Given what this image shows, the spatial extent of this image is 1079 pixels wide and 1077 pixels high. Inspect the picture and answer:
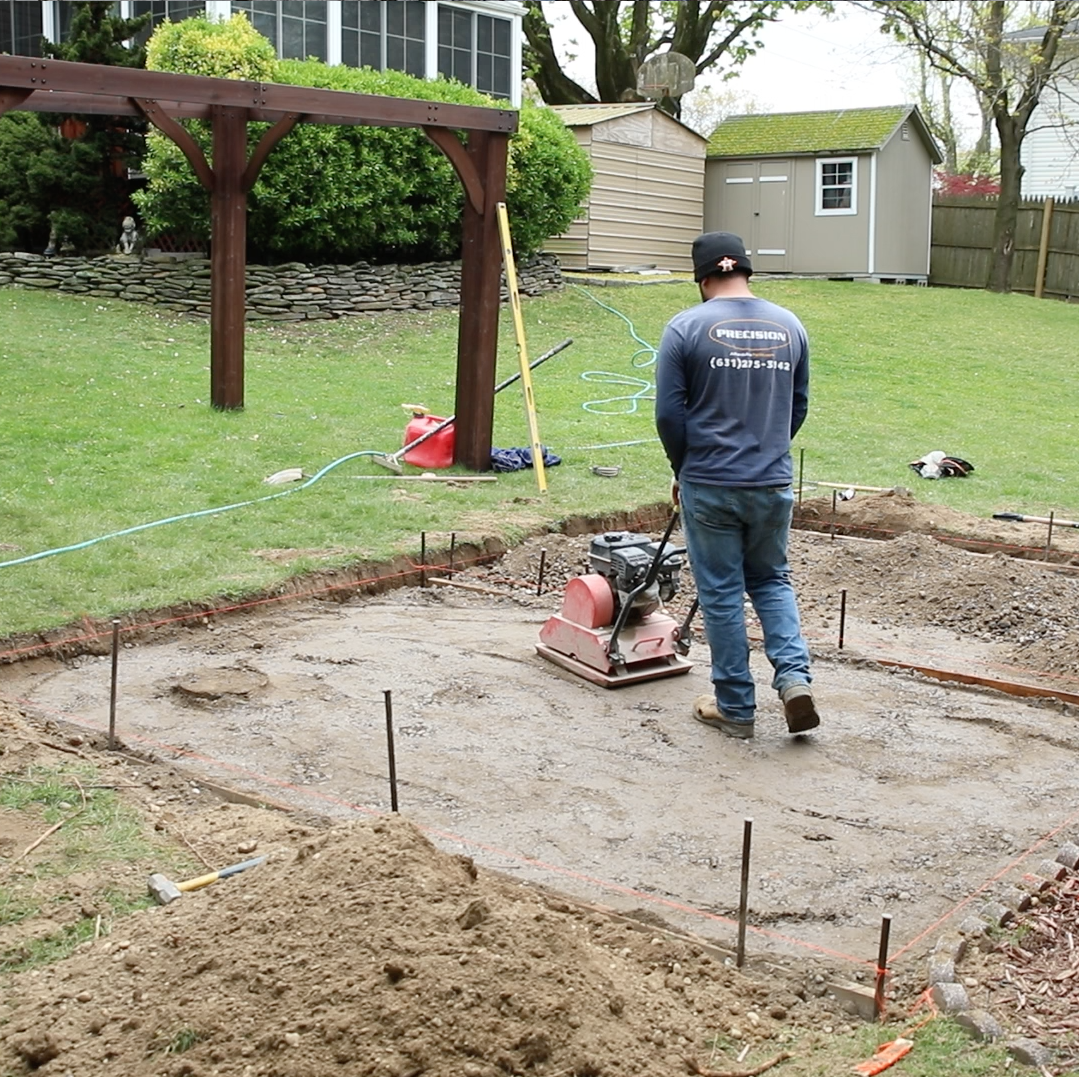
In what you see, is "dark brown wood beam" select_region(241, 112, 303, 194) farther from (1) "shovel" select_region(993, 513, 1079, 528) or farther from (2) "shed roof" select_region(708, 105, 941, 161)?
(2) "shed roof" select_region(708, 105, 941, 161)

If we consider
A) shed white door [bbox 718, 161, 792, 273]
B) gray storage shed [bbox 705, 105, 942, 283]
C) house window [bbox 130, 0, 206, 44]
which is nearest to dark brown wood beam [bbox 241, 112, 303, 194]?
house window [bbox 130, 0, 206, 44]

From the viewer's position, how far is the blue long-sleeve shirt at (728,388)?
5.71 m

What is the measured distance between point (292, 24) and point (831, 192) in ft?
40.0

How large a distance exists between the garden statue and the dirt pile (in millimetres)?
17612

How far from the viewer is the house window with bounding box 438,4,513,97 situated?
22672mm

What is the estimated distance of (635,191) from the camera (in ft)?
86.1

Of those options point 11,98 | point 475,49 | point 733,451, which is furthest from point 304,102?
point 475,49

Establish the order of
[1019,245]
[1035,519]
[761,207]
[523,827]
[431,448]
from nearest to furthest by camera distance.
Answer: [523,827] → [1035,519] → [431,448] → [761,207] → [1019,245]

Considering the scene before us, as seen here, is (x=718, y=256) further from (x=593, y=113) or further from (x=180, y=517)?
(x=593, y=113)

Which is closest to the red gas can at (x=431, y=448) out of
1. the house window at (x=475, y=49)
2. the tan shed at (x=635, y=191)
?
the house window at (x=475, y=49)

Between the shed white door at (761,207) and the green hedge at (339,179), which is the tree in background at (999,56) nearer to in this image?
the shed white door at (761,207)

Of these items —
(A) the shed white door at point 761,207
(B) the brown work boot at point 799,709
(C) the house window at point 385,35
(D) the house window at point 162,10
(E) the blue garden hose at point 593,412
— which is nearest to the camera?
(B) the brown work boot at point 799,709

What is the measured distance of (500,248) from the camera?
1115cm

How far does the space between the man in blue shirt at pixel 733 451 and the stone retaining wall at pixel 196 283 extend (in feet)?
44.8
